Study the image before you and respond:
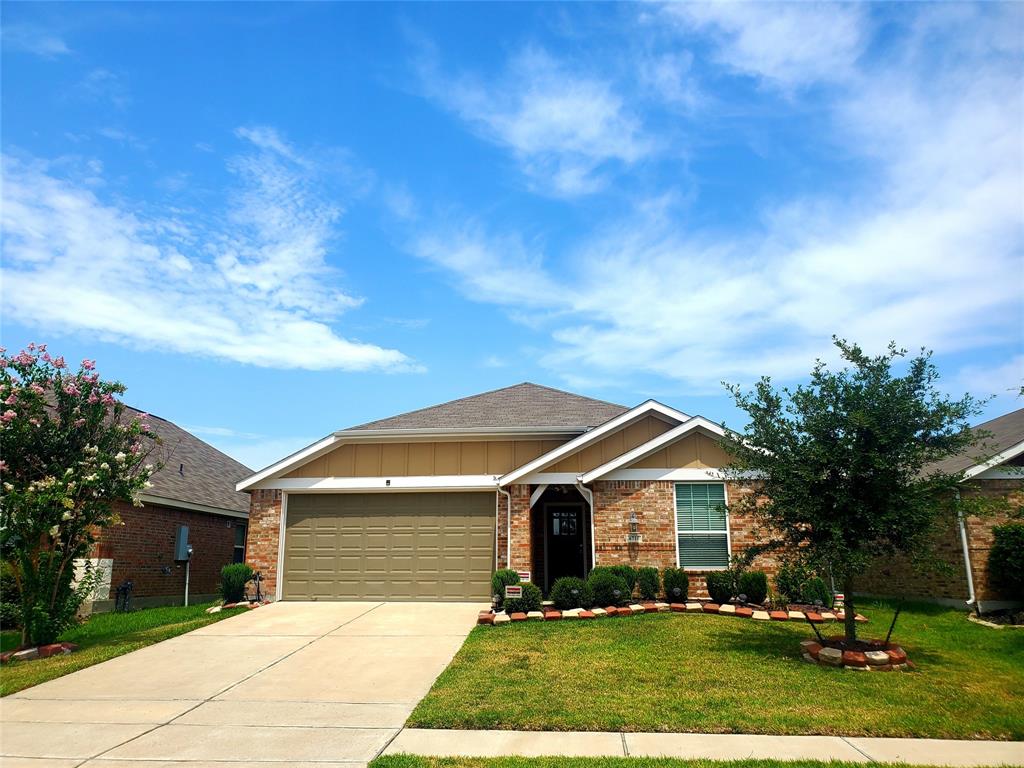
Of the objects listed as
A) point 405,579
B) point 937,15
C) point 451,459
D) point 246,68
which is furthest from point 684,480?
point 246,68

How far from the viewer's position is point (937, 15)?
422 inches

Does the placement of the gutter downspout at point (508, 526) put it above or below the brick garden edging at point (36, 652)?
above

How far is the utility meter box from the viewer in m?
18.7

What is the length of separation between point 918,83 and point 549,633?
10968mm

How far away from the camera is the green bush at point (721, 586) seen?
13.6 meters

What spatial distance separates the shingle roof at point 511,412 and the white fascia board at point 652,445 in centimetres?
225

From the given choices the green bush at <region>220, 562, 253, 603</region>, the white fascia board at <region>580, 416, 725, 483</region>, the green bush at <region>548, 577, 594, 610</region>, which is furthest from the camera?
the green bush at <region>220, 562, 253, 603</region>

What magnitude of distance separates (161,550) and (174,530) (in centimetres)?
69

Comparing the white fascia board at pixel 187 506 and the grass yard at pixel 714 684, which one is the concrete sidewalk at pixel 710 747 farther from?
the white fascia board at pixel 187 506

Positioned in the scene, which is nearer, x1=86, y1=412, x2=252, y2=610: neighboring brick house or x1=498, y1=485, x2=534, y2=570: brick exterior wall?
x1=498, y1=485, x2=534, y2=570: brick exterior wall

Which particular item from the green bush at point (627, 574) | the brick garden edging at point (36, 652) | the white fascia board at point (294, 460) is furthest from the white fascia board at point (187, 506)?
the green bush at point (627, 574)

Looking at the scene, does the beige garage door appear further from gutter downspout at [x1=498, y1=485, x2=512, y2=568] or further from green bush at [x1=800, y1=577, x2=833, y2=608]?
green bush at [x1=800, y1=577, x2=833, y2=608]

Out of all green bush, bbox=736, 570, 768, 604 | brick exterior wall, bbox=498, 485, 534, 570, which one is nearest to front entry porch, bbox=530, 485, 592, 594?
brick exterior wall, bbox=498, 485, 534, 570

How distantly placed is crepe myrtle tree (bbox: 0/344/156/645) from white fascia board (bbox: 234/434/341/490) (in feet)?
14.1
